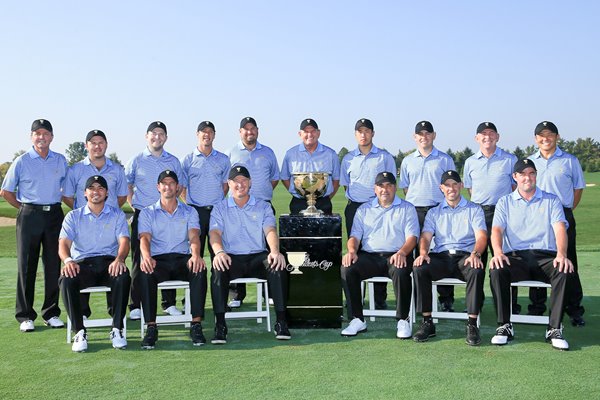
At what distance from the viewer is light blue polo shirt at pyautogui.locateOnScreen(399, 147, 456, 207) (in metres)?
6.79

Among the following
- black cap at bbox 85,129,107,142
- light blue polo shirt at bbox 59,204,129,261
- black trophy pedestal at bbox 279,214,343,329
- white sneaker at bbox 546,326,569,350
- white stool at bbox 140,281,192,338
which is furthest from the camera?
black cap at bbox 85,129,107,142

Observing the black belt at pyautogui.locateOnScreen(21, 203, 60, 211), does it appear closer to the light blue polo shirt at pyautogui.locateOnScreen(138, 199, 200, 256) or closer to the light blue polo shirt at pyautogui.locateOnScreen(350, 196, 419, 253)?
the light blue polo shirt at pyautogui.locateOnScreen(138, 199, 200, 256)

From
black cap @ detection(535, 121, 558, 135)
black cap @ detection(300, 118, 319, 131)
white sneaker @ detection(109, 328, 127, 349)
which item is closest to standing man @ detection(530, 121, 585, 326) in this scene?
black cap @ detection(535, 121, 558, 135)

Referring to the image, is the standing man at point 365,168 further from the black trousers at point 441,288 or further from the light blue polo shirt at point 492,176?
the light blue polo shirt at point 492,176

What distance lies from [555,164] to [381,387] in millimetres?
3406

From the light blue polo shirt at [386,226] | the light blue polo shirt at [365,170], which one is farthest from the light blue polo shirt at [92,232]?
the light blue polo shirt at [365,170]

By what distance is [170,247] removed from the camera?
5.97m

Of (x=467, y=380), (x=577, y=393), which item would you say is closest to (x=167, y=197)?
(x=467, y=380)

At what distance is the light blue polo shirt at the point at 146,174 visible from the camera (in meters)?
6.79

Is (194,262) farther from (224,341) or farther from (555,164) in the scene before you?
(555,164)

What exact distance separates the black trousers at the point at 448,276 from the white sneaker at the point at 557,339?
2.00 ft

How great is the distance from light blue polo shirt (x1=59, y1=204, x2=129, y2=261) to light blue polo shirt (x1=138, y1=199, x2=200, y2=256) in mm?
239

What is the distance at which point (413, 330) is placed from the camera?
5.86m

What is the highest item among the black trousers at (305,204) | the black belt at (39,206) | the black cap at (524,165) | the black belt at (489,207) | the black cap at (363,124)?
the black cap at (363,124)
